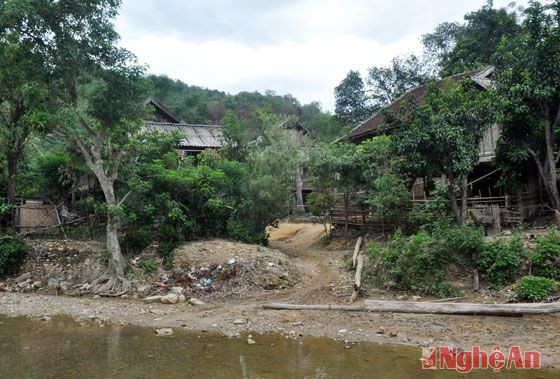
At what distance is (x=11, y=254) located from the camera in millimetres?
15555

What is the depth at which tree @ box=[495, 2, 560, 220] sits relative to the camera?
14.7m

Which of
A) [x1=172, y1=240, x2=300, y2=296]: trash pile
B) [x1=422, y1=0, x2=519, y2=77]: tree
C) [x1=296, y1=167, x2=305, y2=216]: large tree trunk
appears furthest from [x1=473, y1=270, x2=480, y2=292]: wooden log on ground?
[x1=422, y1=0, x2=519, y2=77]: tree

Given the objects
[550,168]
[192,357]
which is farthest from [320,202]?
[192,357]

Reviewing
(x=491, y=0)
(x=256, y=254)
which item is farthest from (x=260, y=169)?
(x=491, y=0)

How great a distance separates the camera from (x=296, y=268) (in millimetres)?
15555

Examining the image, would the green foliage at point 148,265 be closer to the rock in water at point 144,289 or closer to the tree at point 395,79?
the rock in water at point 144,289

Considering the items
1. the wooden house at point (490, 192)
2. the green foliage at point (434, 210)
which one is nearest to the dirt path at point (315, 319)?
the green foliage at point (434, 210)

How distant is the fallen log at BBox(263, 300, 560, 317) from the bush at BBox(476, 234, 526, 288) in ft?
5.55

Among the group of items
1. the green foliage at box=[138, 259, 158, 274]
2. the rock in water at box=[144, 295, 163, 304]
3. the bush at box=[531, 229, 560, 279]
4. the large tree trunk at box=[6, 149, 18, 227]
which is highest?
the large tree trunk at box=[6, 149, 18, 227]

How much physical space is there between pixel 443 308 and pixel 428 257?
2210mm

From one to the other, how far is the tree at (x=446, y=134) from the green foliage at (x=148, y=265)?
338 inches

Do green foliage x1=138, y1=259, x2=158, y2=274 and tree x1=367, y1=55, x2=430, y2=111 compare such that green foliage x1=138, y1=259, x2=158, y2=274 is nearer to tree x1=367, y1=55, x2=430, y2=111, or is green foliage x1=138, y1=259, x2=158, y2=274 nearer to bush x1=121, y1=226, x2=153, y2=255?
bush x1=121, y1=226, x2=153, y2=255

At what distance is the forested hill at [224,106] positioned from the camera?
44.1 metres

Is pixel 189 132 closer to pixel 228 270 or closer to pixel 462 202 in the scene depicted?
pixel 228 270
